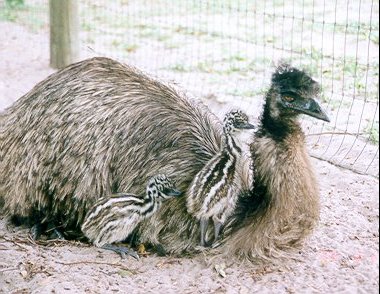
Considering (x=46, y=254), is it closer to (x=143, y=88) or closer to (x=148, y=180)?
Answer: (x=148, y=180)

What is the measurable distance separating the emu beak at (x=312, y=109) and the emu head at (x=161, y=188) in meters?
0.73

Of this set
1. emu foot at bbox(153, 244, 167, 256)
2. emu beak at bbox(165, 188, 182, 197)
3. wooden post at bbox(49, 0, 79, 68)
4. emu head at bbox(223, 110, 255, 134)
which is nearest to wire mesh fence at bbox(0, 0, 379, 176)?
wooden post at bbox(49, 0, 79, 68)

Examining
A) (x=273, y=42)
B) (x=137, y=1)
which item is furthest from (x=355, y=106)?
(x=137, y=1)

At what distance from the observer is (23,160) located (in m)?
4.26

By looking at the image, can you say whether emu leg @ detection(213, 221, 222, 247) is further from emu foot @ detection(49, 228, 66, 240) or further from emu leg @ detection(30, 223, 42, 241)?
emu leg @ detection(30, 223, 42, 241)

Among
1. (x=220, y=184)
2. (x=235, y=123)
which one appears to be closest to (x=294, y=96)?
(x=235, y=123)

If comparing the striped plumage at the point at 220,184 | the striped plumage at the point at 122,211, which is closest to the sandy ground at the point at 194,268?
the striped plumage at the point at 122,211

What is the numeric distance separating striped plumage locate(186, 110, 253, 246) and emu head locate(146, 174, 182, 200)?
10 cm

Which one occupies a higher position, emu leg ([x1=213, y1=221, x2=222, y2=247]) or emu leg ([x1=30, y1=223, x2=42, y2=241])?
emu leg ([x1=213, y1=221, x2=222, y2=247])

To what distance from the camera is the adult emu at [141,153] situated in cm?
364

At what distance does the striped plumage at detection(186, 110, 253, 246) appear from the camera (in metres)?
3.67

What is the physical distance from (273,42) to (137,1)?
3561mm

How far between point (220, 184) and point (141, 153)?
57 centimetres

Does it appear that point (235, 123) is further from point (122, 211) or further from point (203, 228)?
point (122, 211)
